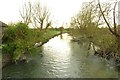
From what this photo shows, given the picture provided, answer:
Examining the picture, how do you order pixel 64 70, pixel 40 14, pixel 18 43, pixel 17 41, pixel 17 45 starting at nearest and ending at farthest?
1. pixel 64 70
2. pixel 17 45
3. pixel 18 43
4. pixel 17 41
5. pixel 40 14

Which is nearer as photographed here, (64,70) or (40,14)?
(64,70)

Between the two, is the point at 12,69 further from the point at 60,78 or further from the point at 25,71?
the point at 60,78

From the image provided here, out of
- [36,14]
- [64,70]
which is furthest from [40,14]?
[64,70]

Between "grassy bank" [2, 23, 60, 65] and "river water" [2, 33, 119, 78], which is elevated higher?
"grassy bank" [2, 23, 60, 65]

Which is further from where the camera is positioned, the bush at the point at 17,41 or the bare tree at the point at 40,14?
the bare tree at the point at 40,14

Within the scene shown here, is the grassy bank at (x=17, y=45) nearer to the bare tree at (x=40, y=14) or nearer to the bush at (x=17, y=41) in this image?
the bush at (x=17, y=41)

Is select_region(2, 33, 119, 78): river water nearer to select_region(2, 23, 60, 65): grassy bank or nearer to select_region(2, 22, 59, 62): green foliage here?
select_region(2, 23, 60, 65): grassy bank

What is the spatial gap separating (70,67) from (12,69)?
4.43 metres

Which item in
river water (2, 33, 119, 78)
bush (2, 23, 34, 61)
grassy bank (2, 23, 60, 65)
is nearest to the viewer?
river water (2, 33, 119, 78)

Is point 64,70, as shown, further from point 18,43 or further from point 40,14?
point 40,14

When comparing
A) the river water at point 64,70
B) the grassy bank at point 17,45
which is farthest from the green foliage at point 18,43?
the river water at point 64,70

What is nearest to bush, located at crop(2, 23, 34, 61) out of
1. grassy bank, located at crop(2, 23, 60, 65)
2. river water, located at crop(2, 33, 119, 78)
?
grassy bank, located at crop(2, 23, 60, 65)

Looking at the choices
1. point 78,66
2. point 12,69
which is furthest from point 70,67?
point 12,69

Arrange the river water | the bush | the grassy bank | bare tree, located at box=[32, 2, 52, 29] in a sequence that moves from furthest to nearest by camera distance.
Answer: bare tree, located at box=[32, 2, 52, 29] → the bush → the grassy bank → the river water
